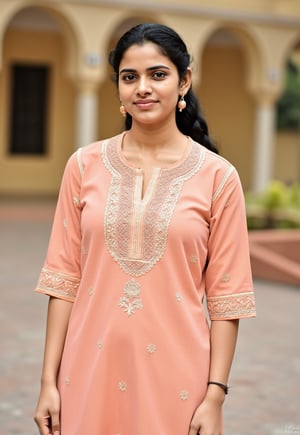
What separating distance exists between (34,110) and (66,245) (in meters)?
18.2

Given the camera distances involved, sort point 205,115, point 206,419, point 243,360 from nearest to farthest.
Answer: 1. point 206,419
2. point 243,360
3. point 205,115

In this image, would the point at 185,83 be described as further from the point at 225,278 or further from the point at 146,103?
the point at 225,278

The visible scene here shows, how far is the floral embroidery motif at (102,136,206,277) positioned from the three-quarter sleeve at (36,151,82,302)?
0.36 feet

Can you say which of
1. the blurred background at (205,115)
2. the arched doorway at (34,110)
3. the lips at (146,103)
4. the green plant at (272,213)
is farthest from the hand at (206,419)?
the arched doorway at (34,110)

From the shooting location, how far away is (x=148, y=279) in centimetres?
222

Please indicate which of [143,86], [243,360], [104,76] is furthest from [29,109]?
[143,86]

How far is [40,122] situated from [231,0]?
206 inches

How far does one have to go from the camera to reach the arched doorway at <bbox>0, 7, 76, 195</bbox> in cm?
1958

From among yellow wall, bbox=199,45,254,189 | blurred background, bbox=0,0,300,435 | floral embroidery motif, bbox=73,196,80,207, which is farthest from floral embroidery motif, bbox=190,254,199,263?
yellow wall, bbox=199,45,254,189

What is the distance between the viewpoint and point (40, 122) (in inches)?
801

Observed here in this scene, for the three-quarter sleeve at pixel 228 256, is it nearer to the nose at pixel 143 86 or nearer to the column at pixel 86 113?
the nose at pixel 143 86

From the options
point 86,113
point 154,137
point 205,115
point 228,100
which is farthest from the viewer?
point 228,100

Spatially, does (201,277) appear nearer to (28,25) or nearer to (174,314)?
(174,314)

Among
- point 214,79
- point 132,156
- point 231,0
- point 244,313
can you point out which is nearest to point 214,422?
point 244,313
